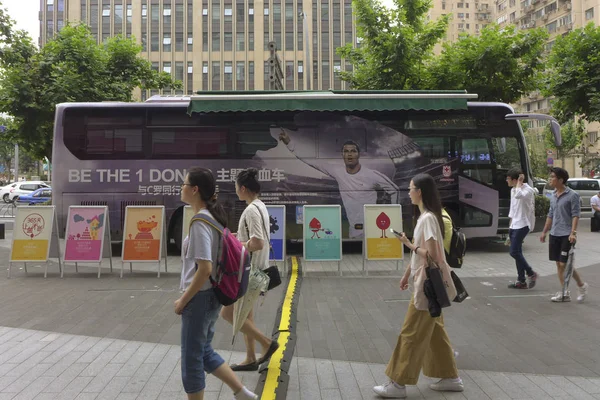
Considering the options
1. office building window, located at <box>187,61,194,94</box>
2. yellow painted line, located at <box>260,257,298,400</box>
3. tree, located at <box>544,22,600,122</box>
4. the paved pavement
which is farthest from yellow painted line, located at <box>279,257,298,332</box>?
office building window, located at <box>187,61,194,94</box>

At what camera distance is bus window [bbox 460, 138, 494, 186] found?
12.6 m

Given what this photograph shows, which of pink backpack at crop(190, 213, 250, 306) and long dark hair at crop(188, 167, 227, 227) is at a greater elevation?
long dark hair at crop(188, 167, 227, 227)

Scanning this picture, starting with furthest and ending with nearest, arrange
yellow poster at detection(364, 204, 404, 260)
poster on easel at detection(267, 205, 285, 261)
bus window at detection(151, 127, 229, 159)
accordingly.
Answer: bus window at detection(151, 127, 229, 159), poster on easel at detection(267, 205, 285, 261), yellow poster at detection(364, 204, 404, 260)

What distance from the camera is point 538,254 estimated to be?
503 inches

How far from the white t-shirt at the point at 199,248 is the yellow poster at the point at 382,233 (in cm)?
691

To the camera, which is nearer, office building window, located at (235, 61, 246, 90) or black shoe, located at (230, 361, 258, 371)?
black shoe, located at (230, 361, 258, 371)

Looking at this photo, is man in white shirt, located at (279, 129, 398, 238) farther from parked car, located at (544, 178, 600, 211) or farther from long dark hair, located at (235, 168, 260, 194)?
parked car, located at (544, 178, 600, 211)

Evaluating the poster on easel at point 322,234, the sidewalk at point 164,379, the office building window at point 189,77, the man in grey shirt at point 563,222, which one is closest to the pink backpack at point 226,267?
the sidewalk at point 164,379

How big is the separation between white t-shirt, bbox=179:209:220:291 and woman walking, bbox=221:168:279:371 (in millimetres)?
1252

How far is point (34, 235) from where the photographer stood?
10.2 meters

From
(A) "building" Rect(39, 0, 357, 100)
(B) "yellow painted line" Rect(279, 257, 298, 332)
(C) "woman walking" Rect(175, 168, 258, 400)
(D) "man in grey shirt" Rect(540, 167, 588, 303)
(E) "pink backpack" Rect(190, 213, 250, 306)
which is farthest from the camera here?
(A) "building" Rect(39, 0, 357, 100)

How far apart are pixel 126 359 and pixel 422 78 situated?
1819 centimetres

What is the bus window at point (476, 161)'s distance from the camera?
12.6 meters

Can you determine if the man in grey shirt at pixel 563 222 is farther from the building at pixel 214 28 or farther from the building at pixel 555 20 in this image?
the building at pixel 214 28
